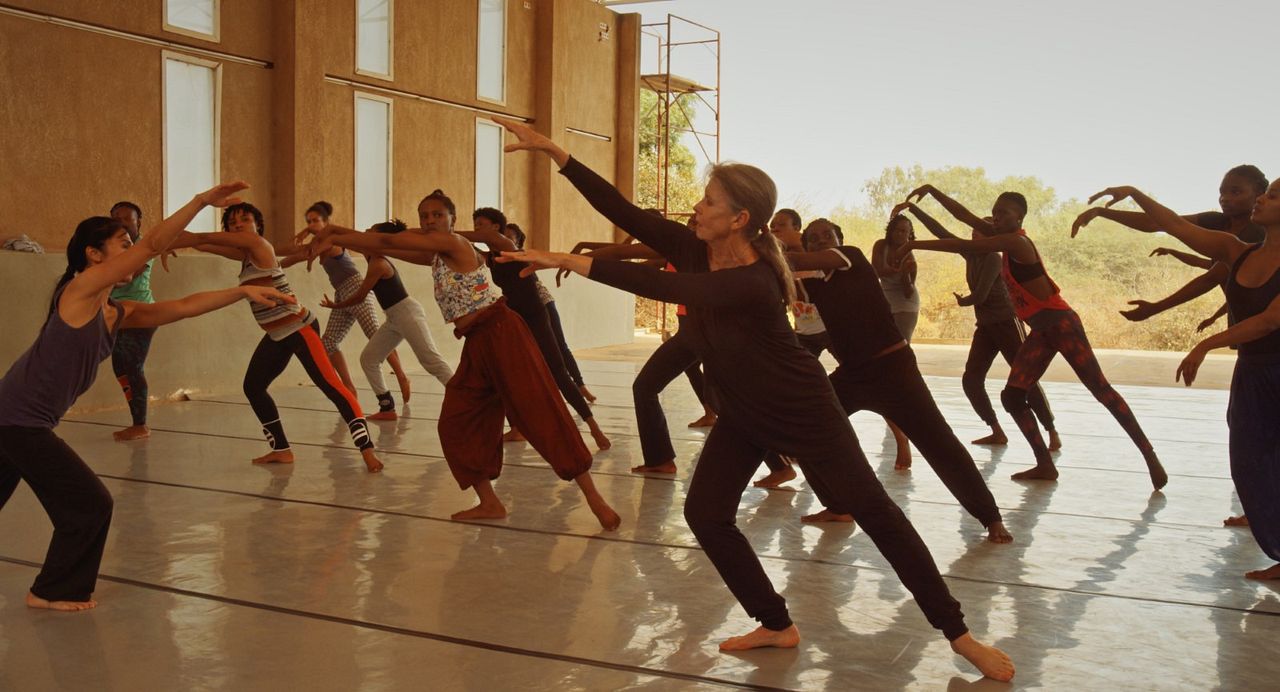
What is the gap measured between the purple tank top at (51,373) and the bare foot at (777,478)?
3.92 metres

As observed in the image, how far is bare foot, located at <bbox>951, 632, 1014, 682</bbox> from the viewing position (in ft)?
12.2

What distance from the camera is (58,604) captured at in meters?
4.37

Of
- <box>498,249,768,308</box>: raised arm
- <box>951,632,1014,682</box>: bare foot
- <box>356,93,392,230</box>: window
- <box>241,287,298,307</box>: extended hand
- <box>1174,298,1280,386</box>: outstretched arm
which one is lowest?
<box>951,632,1014,682</box>: bare foot

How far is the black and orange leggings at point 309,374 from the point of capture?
291 inches

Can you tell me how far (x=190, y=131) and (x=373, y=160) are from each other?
2933mm

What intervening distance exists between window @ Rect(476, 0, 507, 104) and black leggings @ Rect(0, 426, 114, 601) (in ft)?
43.4

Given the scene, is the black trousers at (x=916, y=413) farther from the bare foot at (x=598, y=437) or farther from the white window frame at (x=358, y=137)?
the white window frame at (x=358, y=137)

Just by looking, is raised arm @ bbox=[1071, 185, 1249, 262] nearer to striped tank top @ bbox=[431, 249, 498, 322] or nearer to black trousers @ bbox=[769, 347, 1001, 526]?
black trousers @ bbox=[769, 347, 1001, 526]

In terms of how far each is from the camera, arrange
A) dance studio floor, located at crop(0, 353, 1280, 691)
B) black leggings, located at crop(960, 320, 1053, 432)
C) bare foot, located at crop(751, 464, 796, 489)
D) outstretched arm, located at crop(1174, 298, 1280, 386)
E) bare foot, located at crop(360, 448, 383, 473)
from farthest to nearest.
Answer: black leggings, located at crop(960, 320, 1053, 432)
bare foot, located at crop(360, 448, 383, 473)
bare foot, located at crop(751, 464, 796, 489)
outstretched arm, located at crop(1174, 298, 1280, 386)
dance studio floor, located at crop(0, 353, 1280, 691)

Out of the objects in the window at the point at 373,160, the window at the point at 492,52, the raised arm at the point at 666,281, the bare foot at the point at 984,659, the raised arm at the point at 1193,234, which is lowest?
the bare foot at the point at 984,659

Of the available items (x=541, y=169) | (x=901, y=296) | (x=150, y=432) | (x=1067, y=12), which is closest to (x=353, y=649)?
(x=150, y=432)

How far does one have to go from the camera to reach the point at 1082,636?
425cm

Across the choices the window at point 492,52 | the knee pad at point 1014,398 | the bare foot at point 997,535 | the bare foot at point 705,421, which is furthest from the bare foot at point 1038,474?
the window at point 492,52

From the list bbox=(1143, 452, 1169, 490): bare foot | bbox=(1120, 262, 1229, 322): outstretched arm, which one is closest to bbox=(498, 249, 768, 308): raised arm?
bbox=(1120, 262, 1229, 322): outstretched arm
